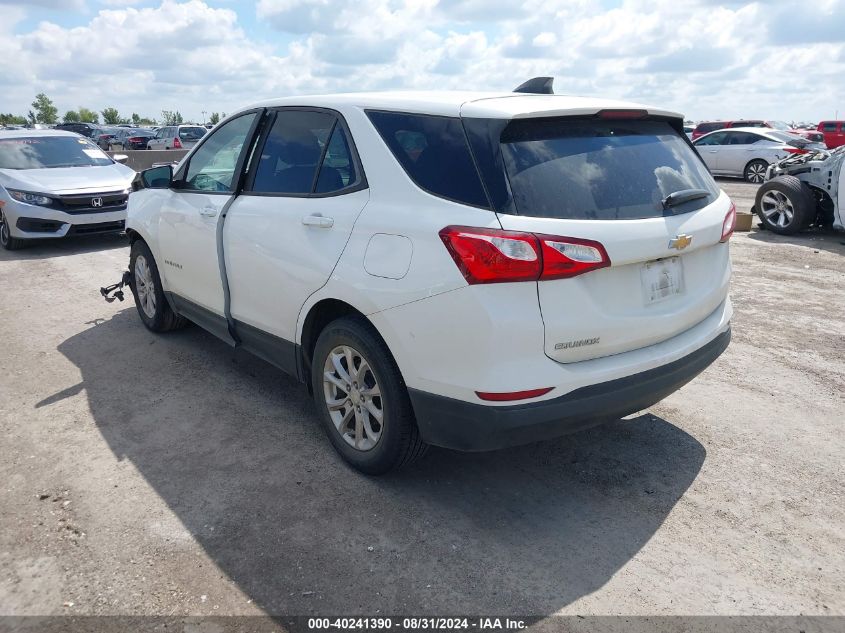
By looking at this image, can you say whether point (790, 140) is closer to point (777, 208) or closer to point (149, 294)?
point (777, 208)

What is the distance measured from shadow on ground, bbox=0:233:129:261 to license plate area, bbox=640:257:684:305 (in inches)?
355

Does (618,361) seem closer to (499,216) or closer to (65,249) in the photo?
(499,216)

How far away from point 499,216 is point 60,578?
2341 millimetres

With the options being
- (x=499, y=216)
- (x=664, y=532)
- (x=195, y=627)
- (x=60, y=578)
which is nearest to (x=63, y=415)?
(x=60, y=578)


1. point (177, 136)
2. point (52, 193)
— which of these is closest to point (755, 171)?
point (52, 193)

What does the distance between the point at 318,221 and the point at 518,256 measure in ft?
4.13

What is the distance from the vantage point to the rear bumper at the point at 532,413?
2.91 metres

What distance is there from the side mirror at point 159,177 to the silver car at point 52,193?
15.9 feet

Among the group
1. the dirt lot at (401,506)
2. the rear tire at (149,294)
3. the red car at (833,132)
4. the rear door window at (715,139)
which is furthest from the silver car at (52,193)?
the red car at (833,132)

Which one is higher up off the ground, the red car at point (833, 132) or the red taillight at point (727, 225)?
the red taillight at point (727, 225)

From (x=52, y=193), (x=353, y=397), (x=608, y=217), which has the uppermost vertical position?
(x=608, y=217)

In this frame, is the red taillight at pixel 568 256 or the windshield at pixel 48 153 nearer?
the red taillight at pixel 568 256

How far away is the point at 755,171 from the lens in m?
20.6

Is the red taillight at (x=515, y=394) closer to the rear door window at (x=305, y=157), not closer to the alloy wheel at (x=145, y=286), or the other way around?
the rear door window at (x=305, y=157)
